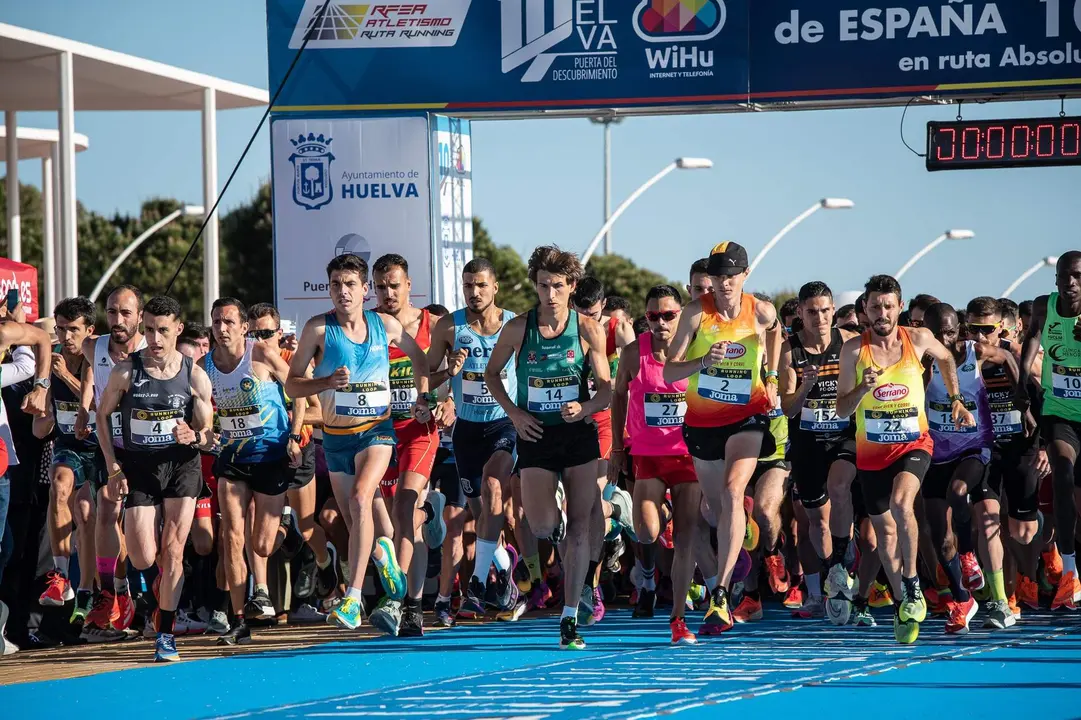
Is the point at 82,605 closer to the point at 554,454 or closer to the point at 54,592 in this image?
the point at 54,592

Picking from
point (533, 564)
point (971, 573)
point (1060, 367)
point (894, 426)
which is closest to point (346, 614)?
point (533, 564)

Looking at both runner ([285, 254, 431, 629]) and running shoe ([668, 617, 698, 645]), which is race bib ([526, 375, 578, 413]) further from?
running shoe ([668, 617, 698, 645])

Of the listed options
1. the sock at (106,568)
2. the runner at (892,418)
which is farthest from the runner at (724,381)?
the sock at (106,568)

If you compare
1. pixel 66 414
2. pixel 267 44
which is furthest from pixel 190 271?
pixel 66 414

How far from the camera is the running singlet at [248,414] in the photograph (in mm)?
10648

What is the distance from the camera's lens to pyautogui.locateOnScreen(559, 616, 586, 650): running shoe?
959 cm

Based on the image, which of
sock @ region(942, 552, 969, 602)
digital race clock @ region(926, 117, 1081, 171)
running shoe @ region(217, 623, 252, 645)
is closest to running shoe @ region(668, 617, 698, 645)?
sock @ region(942, 552, 969, 602)

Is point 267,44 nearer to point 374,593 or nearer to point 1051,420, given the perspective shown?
point 374,593

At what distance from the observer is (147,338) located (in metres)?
9.78

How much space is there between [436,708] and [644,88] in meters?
8.54

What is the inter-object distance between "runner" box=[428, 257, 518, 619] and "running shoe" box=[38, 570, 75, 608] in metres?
2.47

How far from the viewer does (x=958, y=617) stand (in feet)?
32.9

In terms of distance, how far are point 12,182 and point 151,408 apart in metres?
28.4

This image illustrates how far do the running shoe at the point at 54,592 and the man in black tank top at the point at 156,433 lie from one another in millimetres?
1244
